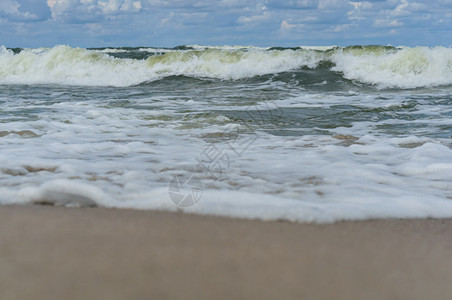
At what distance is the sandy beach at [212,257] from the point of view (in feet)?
4.09

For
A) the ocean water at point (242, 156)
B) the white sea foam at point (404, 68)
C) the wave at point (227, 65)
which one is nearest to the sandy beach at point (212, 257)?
the ocean water at point (242, 156)

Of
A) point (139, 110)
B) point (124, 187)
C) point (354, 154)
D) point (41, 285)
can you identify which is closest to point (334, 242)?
point (41, 285)

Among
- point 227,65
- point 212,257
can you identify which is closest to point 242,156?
point 212,257

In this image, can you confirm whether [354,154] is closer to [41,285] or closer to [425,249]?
[425,249]

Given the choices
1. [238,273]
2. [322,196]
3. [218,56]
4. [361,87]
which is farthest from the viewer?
[218,56]

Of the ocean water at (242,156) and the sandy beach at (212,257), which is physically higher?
the sandy beach at (212,257)

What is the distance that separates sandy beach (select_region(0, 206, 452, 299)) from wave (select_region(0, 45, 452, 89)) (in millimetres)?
10899

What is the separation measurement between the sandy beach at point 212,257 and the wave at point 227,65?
429 inches

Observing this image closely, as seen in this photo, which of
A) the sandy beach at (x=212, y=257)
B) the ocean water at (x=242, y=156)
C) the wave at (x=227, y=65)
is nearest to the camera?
the sandy beach at (x=212, y=257)

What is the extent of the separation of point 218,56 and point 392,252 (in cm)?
1391

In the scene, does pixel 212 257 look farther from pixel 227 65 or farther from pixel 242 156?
pixel 227 65

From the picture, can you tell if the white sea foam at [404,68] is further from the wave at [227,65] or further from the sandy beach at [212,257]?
the sandy beach at [212,257]

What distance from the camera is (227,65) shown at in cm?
1445

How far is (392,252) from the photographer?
1.55 meters
